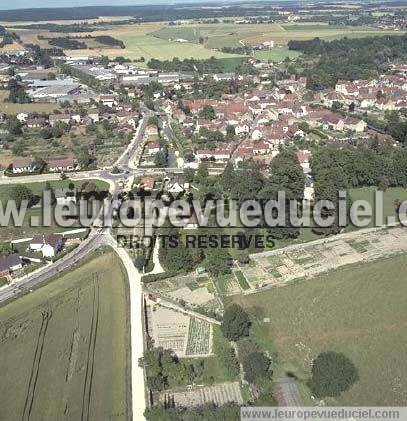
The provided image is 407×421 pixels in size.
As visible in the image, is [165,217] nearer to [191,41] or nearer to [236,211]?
[236,211]

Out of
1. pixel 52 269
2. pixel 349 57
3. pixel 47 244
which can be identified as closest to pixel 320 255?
pixel 52 269

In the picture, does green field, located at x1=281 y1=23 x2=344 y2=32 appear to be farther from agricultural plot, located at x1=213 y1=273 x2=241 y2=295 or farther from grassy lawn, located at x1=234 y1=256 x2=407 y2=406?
agricultural plot, located at x1=213 y1=273 x2=241 y2=295

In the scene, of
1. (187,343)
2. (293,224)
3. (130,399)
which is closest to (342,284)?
(293,224)

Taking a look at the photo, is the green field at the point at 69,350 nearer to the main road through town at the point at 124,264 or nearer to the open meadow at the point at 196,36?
the main road through town at the point at 124,264

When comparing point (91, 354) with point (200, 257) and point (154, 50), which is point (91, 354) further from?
point (154, 50)

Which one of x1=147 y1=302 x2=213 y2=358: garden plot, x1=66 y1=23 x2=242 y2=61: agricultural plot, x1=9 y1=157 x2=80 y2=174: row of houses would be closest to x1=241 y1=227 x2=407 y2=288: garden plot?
x1=147 y1=302 x2=213 y2=358: garden plot
